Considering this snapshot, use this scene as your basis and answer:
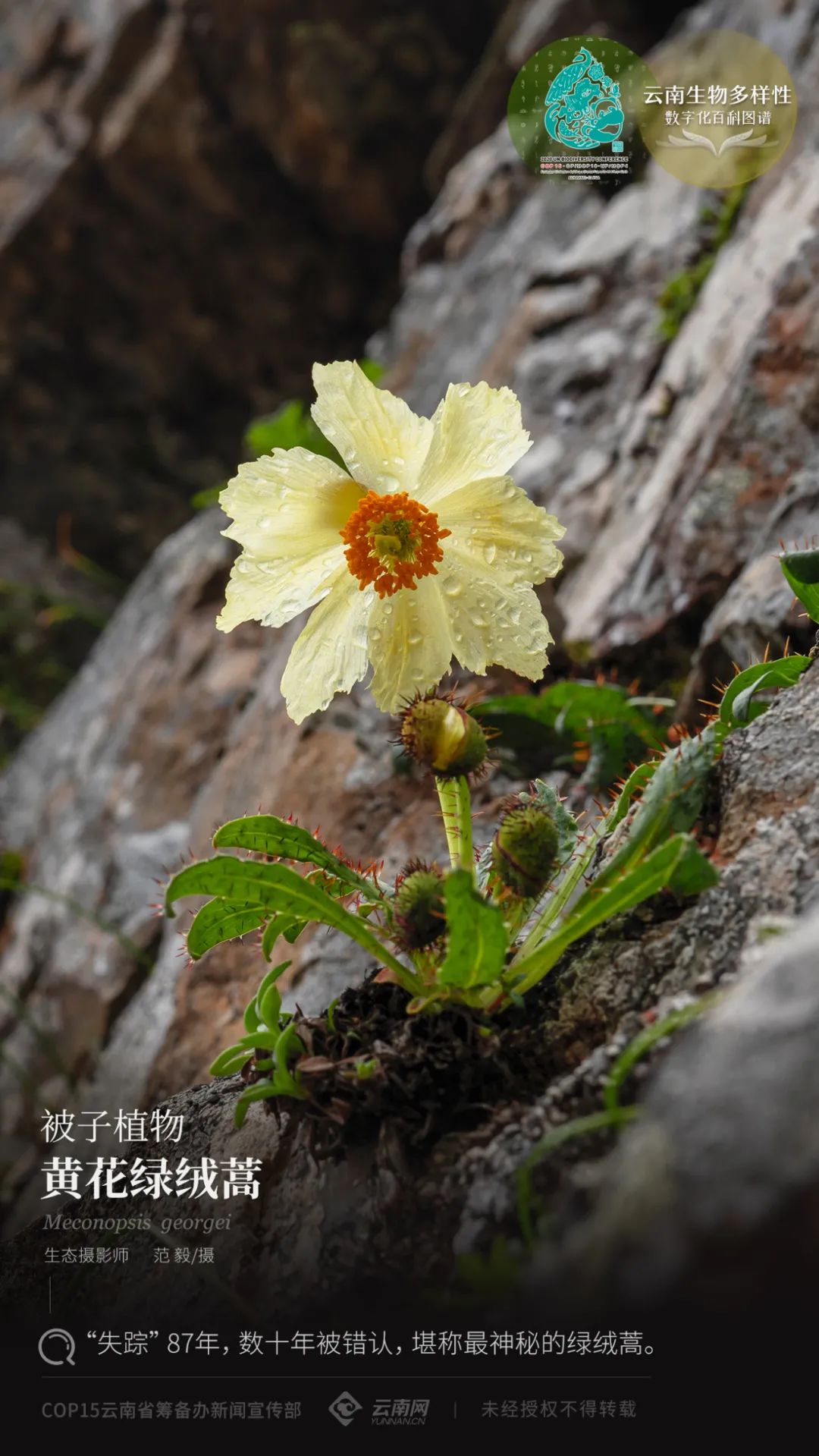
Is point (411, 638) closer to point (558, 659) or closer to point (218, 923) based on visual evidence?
point (218, 923)

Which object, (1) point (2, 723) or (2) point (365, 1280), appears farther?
(1) point (2, 723)

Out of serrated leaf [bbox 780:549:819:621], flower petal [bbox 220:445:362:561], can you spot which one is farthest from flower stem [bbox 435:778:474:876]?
serrated leaf [bbox 780:549:819:621]

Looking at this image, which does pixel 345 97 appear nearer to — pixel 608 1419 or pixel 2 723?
pixel 2 723

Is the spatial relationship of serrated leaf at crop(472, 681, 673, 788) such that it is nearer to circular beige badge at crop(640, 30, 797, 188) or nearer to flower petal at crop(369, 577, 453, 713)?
flower petal at crop(369, 577, 453, 713)

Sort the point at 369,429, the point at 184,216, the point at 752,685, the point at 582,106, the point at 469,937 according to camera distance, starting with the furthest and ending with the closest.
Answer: the point at 184,216 → the point at 582,106 → the point at 752,685 → the point at 369,429 → the point at 469,937

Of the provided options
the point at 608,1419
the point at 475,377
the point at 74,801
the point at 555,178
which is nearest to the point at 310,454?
the point at 608,1419

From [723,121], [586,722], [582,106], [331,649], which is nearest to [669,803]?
[331,649]
